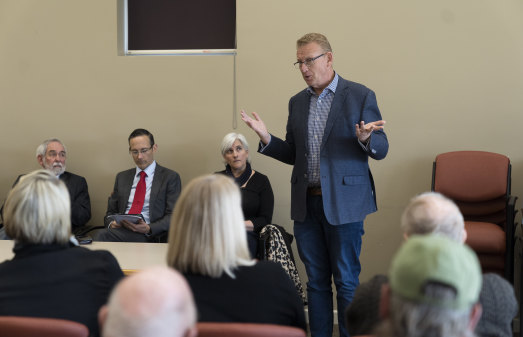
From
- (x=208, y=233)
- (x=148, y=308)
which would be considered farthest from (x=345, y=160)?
(x=148, y=308)

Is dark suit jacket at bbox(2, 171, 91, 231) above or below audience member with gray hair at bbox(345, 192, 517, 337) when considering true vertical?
below

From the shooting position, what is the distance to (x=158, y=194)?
4.54m

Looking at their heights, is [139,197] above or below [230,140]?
below

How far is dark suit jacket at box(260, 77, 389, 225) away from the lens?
9.65ft

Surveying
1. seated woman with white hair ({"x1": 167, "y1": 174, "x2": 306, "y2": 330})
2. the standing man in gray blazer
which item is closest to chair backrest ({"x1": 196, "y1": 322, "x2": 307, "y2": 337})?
seated woman with white hair ({"x1": 167, "y1": 174, "x2": 306, "y2": 330})

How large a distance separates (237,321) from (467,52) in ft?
11.1

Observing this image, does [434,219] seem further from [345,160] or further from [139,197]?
[139,197]

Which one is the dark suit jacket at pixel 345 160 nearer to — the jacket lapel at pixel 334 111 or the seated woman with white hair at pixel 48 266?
A: the jacket lapel at pixel 334 111

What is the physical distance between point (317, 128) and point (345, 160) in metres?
0.24

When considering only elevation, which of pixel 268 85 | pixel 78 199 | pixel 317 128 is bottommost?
pixel 78 199

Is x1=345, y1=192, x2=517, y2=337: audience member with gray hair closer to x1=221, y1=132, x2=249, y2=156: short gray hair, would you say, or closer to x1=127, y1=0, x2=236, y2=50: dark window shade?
x1=221, y1=132, x2=249, y2=156: short gray hair

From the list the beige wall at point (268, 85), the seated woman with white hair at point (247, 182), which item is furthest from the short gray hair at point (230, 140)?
the beige wall at point (268, 85)

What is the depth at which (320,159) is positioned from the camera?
2986mm

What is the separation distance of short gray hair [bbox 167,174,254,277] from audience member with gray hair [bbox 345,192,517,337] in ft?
1.21
